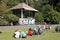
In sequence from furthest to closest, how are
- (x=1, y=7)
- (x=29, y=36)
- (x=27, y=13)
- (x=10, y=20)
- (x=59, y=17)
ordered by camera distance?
(x=27, y=13)
(x=59, y=17)
(x=10, y=20)
(x=1, y=7)
(x=29, y=36)

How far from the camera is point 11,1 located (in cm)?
6525

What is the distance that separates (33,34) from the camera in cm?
2478

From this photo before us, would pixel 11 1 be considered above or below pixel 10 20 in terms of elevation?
above

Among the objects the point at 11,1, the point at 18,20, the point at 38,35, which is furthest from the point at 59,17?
the point at 38,35

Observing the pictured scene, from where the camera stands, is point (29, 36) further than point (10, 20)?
No

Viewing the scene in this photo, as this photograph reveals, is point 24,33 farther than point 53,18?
No

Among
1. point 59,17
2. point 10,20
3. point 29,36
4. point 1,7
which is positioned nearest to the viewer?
point 29,36

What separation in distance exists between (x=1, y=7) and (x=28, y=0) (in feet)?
143

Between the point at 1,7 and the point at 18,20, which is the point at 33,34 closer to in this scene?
the point at 1,7

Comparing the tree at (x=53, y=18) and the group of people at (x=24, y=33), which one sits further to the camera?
the tree at (x=53, y=18)

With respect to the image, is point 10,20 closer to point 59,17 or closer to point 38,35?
point 59,17

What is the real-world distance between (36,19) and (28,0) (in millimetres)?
19142

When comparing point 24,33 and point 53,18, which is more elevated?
point 24,33

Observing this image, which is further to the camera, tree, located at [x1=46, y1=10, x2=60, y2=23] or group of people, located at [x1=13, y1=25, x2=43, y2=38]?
tree, located at [x1=46, y1=10, x2=60, y2=23]
